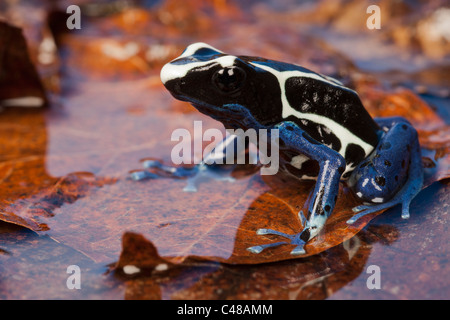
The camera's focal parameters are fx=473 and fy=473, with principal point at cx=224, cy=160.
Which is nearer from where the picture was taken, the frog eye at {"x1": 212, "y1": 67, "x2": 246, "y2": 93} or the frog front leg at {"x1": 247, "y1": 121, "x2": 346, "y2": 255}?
the frog front leg at {"x1": 247, "y1": 121, "x2": 346, "y2": 255}

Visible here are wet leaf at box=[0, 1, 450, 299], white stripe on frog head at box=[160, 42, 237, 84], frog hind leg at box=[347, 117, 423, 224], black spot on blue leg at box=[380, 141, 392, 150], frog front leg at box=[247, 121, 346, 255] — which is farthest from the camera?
black spot on blue leg at box=[380, 141, 392, 150]

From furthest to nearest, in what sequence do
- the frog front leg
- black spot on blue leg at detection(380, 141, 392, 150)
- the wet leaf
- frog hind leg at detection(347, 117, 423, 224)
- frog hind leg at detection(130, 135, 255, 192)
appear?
frog hind leg at detection(130, 135, 255, 192) → black spot on blue leg at detection(380, 141, 392, 150) → frog hind leg at detection(347, 117, 423, 224) → the frog front leg → the wet leaf

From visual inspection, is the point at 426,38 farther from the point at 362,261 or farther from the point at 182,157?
the point at 362,261

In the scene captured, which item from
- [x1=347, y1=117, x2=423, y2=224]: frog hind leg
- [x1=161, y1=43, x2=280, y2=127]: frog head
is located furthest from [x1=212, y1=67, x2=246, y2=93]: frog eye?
[x1=347, y1=117, x2=423, y2=224]: frog hind leg

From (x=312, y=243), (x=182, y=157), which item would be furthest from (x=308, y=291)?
(x=182, y=157)

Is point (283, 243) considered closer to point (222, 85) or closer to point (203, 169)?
point (222, 85)

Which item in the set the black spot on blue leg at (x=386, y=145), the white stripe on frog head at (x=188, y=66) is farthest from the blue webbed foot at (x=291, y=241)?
the white stripe on frog head at (x=188, y=66)

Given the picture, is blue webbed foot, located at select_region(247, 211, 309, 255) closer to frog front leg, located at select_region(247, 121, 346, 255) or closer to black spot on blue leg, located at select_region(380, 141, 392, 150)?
frog front leg, located at select_region(247, 121, 346, 255)
